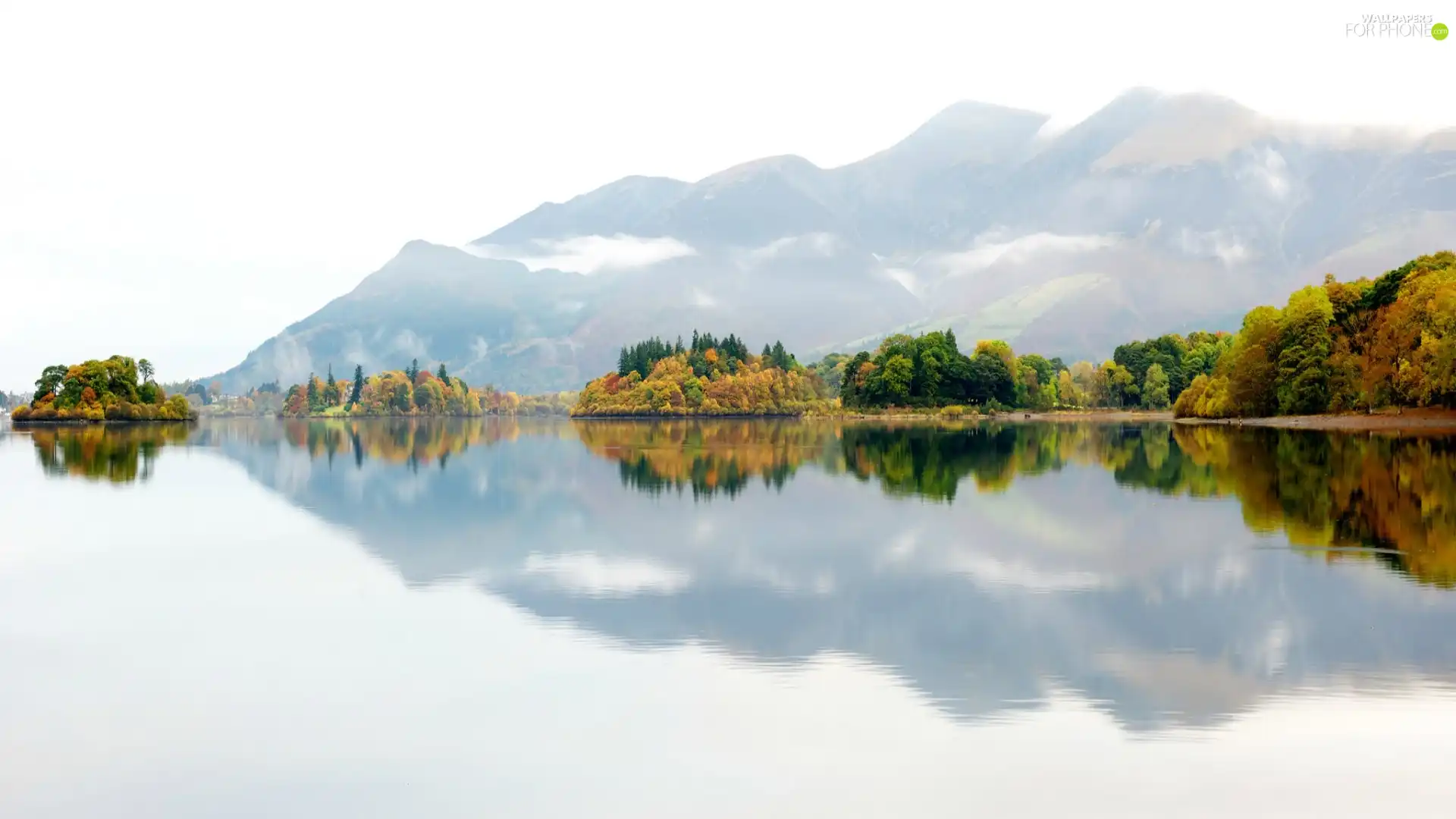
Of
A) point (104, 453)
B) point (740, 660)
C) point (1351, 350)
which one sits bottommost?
point (740, 660)

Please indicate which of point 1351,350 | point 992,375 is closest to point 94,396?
point 992,375

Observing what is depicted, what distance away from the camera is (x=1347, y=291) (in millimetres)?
104938

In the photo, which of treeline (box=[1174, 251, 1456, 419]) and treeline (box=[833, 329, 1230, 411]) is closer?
treeline (box=[1174, 251, 1456, 419])

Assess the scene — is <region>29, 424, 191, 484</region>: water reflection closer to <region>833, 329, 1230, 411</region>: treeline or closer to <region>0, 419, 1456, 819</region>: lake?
<region>0, 419, 1456, 819</region>: lake

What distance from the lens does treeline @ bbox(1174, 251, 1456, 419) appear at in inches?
3344

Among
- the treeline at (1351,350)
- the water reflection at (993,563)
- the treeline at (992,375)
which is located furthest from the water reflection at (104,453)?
the treeline at (992,375)

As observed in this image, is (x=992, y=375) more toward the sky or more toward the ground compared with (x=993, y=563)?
more toward the sky

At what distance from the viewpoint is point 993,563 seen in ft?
80.3

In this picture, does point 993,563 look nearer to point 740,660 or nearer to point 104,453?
point 740,660

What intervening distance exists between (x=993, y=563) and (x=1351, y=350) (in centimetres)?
9483

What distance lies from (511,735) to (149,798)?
3.65 meters

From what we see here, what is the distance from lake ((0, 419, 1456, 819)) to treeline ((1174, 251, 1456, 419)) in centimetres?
5629

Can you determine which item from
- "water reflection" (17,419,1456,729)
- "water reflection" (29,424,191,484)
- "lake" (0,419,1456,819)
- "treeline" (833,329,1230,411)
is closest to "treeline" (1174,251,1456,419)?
"water reflection" (17,419,1456,729)

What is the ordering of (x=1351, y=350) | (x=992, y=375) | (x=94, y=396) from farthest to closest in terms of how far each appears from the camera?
(x=992, y=375) → (x=94, y=396) → (x=1351, y=350)
